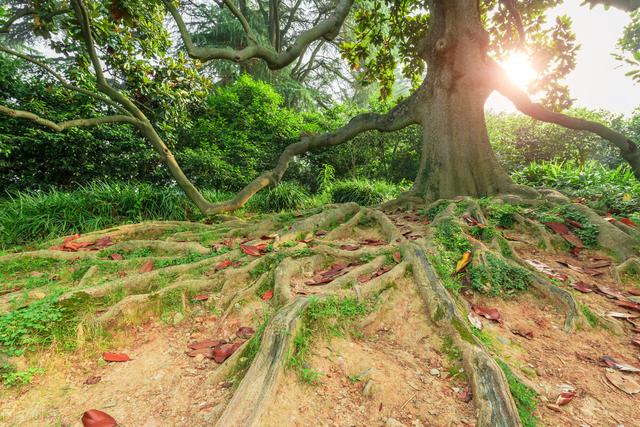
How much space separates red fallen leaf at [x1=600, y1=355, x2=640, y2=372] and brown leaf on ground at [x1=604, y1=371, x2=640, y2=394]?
44 millimetres

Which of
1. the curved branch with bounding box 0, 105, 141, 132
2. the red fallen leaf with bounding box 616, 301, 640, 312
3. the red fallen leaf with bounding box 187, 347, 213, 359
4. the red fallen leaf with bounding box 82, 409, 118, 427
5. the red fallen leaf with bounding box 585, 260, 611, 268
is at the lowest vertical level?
the red fallen leaf with bounding box 82, 409, 118, 427

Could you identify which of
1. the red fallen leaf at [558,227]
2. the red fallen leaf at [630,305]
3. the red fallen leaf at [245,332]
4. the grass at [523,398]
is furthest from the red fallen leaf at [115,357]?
the red fallen leaf at [558,227]

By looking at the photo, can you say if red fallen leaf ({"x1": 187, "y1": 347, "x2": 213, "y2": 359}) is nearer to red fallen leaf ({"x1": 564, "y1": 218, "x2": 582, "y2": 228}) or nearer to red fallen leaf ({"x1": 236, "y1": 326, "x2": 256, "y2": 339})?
red fallen leaf ({"x1": 236, "y1": 326, "x2": 256, "y2": 339})

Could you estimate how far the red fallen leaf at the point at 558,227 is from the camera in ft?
11.2

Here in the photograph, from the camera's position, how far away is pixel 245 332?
211cm

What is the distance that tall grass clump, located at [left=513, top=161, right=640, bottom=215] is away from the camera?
4301 mm

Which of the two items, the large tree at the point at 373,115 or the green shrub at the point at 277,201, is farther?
the green shrub at the point at 277,201

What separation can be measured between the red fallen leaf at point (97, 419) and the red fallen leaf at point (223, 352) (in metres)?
0.56

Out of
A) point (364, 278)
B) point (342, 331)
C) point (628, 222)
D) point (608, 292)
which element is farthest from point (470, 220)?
point (342, 331)

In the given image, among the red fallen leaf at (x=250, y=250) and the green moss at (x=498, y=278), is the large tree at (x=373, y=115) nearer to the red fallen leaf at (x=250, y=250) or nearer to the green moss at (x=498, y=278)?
the red fallen leaf at (x=250, y=250)

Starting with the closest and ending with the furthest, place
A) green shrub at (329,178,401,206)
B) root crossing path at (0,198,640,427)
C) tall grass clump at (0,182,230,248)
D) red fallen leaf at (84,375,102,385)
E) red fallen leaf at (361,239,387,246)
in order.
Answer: root crossing path at (0,198,640,427)
red fallen leaf at (84,375,102,385)
red fallen leaf at (361,239,387,246)
tall grass clump at (0,182,230,248)
green shrub at (329,178,401,206)

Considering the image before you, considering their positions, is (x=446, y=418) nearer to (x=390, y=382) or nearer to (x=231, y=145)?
(x=390, y=382)

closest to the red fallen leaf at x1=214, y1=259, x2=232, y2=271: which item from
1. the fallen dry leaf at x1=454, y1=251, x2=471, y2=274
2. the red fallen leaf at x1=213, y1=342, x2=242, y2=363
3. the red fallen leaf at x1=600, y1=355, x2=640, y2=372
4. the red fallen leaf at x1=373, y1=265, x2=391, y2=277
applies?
the red fallen leaf at x1=213, y1=342, x2=242, y2=363

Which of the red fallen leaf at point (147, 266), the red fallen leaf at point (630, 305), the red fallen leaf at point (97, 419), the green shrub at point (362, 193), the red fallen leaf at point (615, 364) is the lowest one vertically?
the red fallen leaf at point (97, 419)
